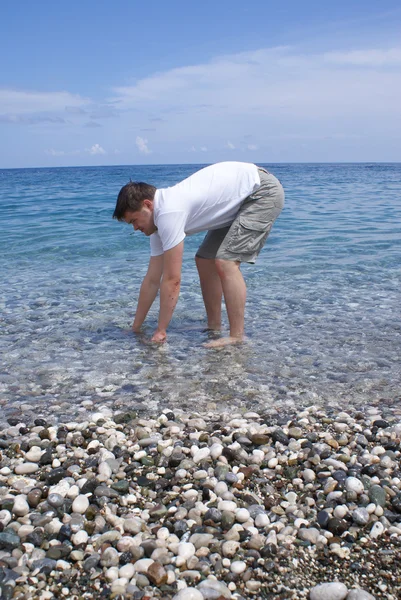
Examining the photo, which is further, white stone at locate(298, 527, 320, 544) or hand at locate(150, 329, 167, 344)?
hand at locate(150, 329, 167, 344)

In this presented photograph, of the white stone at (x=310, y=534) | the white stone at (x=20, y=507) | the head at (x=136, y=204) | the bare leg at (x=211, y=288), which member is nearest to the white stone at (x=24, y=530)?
the white stone at (x=20, y=507)

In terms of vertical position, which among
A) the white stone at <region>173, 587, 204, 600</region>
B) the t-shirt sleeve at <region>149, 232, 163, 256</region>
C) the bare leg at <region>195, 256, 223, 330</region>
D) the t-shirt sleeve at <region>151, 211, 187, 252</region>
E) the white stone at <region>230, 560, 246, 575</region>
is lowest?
the white stone at <region>230, 560, 246, 575</region>

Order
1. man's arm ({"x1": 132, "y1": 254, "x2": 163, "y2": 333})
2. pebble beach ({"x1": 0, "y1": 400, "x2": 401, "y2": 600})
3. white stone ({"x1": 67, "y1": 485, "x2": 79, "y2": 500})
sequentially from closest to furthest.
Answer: pebble beach ({"x1": 0, "y1": 400, "x2": 401, "y2": 600}) < white stone ({"x1": 67, "y1": 485, "x2": 79, "y2": 500}) < man's arm ({"x1": 132, "y1": 254, "x2": 163, "y2": 333})

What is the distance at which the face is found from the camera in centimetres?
494

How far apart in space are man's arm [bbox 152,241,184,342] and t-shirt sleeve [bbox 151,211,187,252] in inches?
2.1

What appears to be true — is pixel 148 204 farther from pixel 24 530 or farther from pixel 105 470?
pixel 24 530

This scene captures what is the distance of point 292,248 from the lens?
38.4 ft

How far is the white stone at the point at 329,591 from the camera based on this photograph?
2281 mm

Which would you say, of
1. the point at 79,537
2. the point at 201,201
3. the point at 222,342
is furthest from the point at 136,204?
the point at 79,537

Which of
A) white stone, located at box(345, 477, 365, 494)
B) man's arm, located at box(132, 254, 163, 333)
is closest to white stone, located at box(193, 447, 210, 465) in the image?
white stone, located at box(345, 477, 365, 494)

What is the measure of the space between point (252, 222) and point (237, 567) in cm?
345

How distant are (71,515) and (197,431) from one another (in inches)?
45.4

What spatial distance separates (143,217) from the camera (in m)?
4.99

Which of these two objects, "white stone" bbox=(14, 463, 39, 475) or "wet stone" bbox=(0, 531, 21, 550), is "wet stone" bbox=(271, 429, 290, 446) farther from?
"wet stone" bbox=(0, 531, 21, 550)
